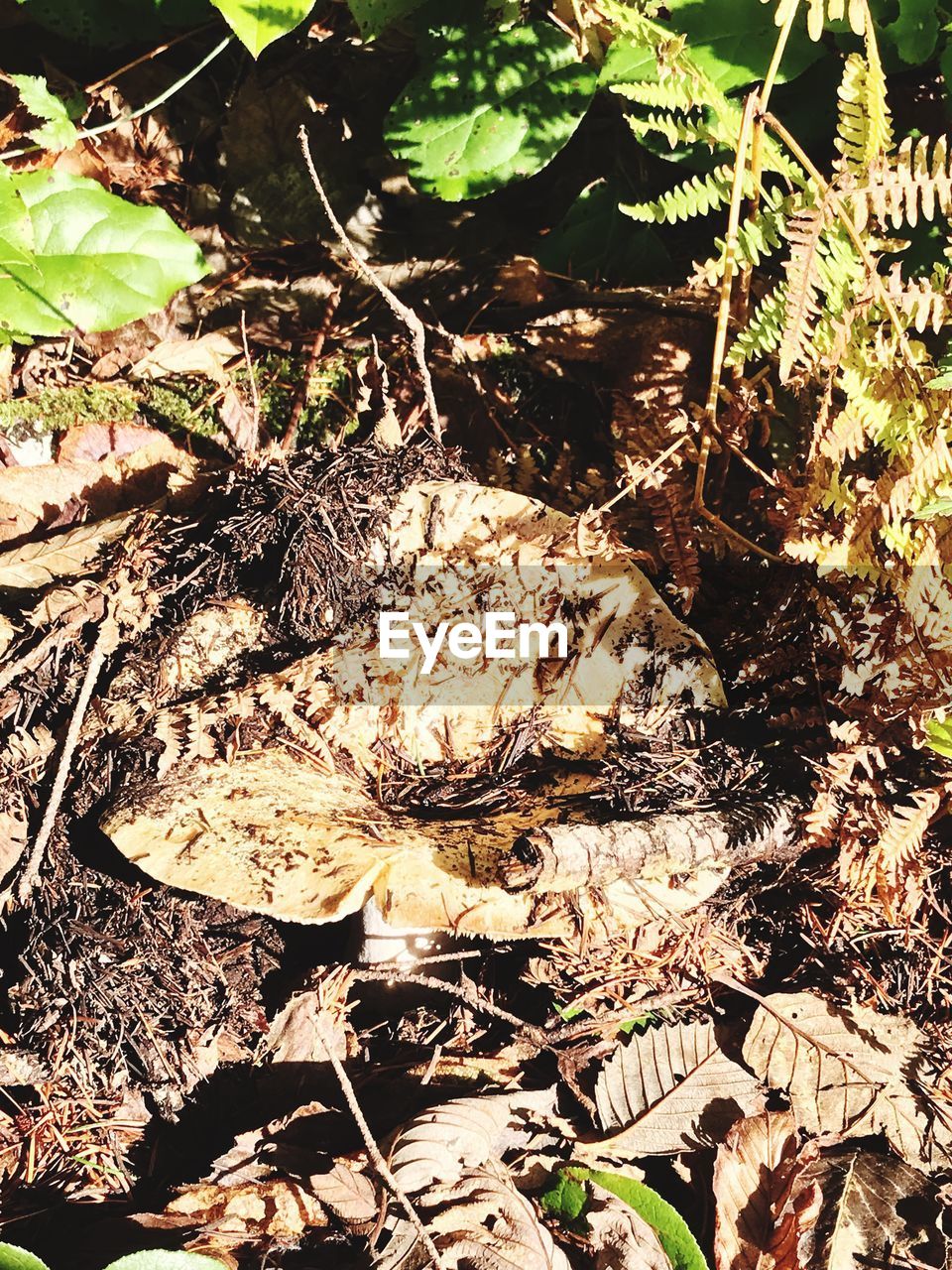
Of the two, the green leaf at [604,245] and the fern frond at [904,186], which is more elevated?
the fern frond at [904,186]

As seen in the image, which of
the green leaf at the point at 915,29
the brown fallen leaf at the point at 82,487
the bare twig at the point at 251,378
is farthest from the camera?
the bare twig at the point at 251,378

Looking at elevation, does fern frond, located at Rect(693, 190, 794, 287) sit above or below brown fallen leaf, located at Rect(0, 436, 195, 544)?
above

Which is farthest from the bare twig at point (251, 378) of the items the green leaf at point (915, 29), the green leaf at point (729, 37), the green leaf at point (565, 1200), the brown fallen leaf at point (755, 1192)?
the brown fallen leaf at point (755, 1192)

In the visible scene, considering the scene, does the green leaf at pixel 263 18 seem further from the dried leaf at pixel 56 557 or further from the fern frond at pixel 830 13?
the dried leaf at pixel 56 557

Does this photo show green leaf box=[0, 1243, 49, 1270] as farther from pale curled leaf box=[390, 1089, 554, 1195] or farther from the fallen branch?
the fallen branch

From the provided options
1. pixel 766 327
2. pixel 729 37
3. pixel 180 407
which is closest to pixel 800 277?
pixel 766 327

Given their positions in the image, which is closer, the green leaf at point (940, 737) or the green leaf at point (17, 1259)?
the green leaf at point (17, 1259)

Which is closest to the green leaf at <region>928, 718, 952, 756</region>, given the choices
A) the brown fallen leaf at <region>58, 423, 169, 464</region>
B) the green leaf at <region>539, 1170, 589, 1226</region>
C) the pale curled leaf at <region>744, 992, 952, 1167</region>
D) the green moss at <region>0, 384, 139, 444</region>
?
the pale curled leaf at <region>744, 992, 952, 1167</region>
